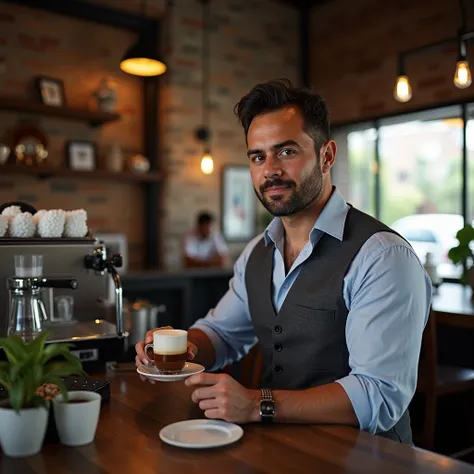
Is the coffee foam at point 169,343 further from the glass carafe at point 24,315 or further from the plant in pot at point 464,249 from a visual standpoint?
the plant in pot at point 464,249

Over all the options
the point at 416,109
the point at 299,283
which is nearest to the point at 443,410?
the point at 299,283

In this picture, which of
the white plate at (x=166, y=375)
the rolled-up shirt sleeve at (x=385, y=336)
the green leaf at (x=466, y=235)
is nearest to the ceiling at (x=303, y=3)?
the green leaf at (x=466, y=235)

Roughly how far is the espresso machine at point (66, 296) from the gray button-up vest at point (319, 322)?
543 mm

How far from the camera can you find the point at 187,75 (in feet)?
21.6

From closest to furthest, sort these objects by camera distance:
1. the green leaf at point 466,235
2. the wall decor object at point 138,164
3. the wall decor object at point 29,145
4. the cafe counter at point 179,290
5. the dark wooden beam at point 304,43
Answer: the green leaf at point 466,235, the cafe counter at point 179,290, the wall decor object at point 29,145, the wall decor object at point 138,164, the dark wooden beam at point 304,43

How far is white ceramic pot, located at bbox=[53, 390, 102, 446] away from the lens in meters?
1.18

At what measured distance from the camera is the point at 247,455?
3.77ft

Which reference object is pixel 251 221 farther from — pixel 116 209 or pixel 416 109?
pixel 416 109

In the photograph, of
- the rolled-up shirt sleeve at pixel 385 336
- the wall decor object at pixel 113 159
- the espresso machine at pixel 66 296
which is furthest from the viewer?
the wall decor object at pixel 113 159

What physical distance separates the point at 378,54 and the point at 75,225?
5.25 metres

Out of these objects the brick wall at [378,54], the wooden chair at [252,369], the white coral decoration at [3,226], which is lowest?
the wooden chair at [252,369]

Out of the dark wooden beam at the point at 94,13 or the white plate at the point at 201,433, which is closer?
the white plate at the point at 201,433

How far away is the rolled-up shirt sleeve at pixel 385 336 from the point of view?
1.44 m

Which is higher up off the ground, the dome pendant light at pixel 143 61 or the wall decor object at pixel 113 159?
the dome pendant light at pixel 143 61
